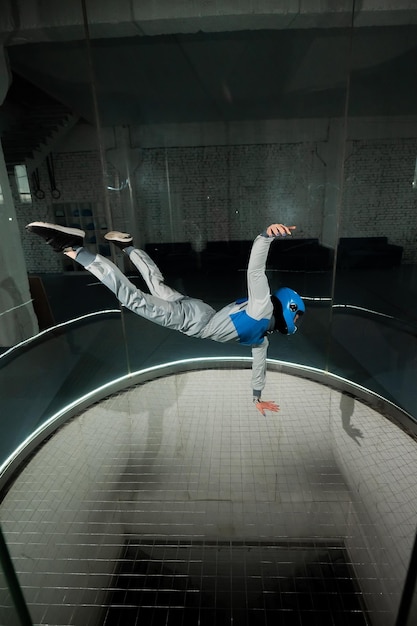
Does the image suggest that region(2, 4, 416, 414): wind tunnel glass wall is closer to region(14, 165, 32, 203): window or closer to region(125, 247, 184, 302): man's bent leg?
region(14, 165, 32, 203): window

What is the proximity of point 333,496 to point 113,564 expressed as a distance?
1695mm

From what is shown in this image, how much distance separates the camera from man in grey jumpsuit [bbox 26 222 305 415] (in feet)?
7.77

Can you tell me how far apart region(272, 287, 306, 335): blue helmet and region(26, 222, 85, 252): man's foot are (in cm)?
151

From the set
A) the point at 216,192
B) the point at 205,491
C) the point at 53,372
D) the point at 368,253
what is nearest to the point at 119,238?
the point at 205,491

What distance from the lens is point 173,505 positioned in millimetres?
2561

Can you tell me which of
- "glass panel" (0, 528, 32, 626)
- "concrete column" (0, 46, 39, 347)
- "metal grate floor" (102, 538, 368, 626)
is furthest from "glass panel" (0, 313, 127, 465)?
"glass panel" (0, 528, 32, 626)

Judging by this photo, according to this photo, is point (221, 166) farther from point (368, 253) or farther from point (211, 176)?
point (368, 253)

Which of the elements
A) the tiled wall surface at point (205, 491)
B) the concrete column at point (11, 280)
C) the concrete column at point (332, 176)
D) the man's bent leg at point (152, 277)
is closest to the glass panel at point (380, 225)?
the concrete column at point (332, 176)

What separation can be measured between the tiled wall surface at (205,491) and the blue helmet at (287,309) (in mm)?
1155

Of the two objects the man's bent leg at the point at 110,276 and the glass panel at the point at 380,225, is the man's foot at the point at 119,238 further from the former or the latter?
the glass panel at the point at 380,225

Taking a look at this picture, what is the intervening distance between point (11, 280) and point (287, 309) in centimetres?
385

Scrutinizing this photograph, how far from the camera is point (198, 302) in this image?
108 inches

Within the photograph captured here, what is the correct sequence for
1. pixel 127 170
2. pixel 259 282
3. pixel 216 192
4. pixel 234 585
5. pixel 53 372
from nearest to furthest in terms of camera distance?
pixel 234 585 < pixel 259 282 < pixel 53 372 < pixel 127 170 < pixel 216 192

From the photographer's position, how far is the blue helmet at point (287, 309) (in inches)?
99.7
